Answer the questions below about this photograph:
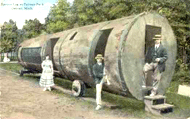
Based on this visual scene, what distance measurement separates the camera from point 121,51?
257 inches

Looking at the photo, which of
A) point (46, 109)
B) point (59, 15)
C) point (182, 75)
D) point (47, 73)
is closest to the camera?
point (46, 109)

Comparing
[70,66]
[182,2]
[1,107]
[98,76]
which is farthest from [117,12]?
[1,107]

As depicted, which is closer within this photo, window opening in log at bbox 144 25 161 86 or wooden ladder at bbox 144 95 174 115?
wooden ladder at bbox 144 95 174 115

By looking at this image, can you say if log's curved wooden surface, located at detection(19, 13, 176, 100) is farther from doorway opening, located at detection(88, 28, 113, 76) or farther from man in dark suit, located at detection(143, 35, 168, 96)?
man in dark suit, located at detection(143, 35, 168, 96)

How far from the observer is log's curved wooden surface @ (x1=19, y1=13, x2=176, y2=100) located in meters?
6.62

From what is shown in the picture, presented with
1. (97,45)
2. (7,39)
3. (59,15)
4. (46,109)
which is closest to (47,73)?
(97,45)

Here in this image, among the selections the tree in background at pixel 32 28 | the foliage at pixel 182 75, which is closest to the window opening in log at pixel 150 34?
the foliage at pixel 182 75

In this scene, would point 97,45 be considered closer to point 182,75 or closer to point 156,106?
point 156,106

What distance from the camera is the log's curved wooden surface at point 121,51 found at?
21.7ft

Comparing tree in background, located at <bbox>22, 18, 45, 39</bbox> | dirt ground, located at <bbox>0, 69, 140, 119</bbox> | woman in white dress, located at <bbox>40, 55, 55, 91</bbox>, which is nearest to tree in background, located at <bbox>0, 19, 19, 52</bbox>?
tree in background, located at <bbox>22, 18, 45, 39</bbox>

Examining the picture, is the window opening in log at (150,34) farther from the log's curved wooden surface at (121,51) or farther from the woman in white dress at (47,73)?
the woman in white dress at (47,73)

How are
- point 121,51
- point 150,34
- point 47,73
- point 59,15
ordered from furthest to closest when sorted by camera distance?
point 59,15 → point 47,73 → point 150,34 → point 121,51

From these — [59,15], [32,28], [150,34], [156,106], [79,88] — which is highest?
[59,15]

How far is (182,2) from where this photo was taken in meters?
12.6
